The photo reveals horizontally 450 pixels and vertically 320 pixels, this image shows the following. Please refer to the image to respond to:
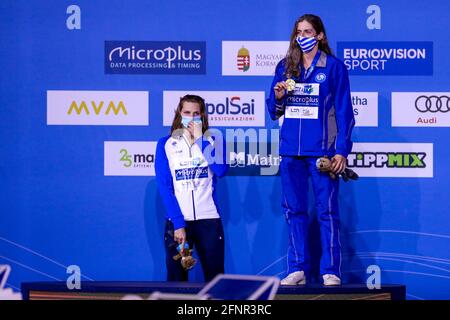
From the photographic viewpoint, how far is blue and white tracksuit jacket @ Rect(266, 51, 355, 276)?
4758 millimetres

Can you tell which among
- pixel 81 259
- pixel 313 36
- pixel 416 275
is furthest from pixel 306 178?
pixel 81 259

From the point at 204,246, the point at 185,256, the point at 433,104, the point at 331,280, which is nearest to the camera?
the point at 331,280

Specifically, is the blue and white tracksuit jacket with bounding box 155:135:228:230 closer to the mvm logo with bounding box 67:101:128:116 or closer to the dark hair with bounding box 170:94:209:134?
the dark hair with bounding box 170:94:209:134

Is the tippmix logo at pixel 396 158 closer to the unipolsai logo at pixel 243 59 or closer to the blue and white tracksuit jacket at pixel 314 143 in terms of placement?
the blue and white tracksuit jacket at pixel 314 143

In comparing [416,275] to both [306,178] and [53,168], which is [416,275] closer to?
[306,178]

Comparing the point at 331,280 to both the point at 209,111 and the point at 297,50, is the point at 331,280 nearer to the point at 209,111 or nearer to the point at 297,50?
the point at 297,50

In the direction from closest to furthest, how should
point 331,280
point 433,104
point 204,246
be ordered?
point 331,280 → point 204,246 → point 433,104

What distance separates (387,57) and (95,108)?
1.88 metres

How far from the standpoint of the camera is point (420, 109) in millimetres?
5488

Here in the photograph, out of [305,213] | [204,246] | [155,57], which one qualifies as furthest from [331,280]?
[155,57]

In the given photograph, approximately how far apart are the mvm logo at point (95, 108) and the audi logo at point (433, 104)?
6.14ft

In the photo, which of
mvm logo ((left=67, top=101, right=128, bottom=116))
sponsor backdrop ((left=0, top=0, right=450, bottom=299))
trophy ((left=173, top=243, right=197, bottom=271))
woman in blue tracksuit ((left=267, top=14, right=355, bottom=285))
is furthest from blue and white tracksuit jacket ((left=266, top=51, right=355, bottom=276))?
mvm logo ((left=67, top=101, right=128, bottom=116))

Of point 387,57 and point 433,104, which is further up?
point 387,57

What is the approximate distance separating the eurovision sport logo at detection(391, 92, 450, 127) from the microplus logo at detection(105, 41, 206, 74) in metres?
1.26
